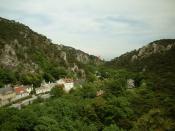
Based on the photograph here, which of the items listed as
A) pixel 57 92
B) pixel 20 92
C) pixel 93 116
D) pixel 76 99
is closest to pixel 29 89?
pixel 20 92

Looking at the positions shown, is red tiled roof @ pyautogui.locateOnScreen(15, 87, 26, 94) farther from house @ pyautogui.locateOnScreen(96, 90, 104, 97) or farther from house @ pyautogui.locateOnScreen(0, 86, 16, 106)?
house @ pyautogui.locateOnScreen(96, 90, 104, 97)

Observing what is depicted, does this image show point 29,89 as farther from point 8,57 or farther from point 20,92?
point 8,57

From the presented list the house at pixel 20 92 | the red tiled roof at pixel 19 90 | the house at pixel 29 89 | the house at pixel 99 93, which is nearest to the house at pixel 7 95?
the house at pixel 20 92

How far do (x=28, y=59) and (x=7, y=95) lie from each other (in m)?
32.4

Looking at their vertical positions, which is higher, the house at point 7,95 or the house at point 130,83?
the house at point 130,83

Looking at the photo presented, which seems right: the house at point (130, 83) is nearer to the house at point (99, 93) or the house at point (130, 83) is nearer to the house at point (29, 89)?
the house at point (99, 93)

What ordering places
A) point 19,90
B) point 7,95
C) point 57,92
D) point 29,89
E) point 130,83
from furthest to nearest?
point 130,83 < point 29,89 < point 19,90 < point 7,95 < point 57,92

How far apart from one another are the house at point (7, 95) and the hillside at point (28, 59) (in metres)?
5.68

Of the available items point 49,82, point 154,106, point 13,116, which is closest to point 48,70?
point 49,82

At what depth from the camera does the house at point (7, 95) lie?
6644cm

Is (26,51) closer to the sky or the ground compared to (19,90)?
closer to the sky

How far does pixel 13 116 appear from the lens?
42562 mm

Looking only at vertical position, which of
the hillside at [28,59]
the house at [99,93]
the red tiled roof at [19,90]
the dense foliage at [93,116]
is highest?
the hillside at [28,59]

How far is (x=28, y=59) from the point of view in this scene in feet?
331
